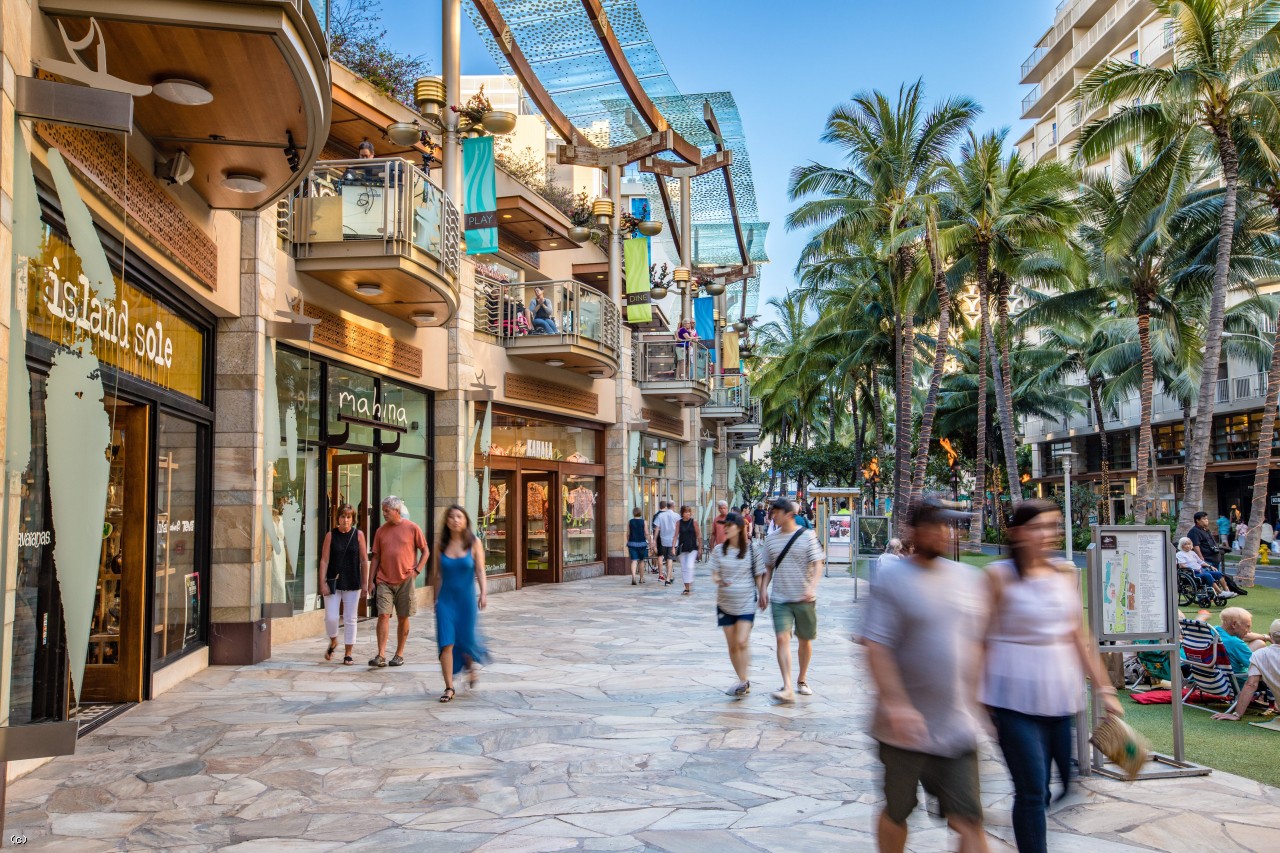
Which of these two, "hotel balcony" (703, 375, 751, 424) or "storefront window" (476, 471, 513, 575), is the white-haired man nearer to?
"storefront window" (476, 471, 513, 575)

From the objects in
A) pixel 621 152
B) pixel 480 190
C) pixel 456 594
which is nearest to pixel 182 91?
pixel 456 594

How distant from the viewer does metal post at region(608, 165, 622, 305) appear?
2544 centimetres

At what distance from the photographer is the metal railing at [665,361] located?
92.5 ft

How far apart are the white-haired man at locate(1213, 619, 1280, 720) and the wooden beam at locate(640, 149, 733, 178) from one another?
23.5 metres

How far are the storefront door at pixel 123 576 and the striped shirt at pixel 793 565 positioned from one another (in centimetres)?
561

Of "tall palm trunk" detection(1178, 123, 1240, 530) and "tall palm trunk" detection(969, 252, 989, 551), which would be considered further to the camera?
"tall palm trunk" detection(969, 252, 989, 551)

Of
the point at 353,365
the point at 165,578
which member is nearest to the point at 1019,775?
the point at 165,578

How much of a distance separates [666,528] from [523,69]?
36.3ft

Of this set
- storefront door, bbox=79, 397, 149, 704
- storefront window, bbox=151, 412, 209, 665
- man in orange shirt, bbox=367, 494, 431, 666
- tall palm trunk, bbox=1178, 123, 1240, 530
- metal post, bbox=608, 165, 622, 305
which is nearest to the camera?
storefront door, bbox=79, 397, 149, 704

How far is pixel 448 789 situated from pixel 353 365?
9557 mm

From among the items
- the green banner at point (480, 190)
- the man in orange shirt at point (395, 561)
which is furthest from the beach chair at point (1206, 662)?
the green banner at point (480, 190)

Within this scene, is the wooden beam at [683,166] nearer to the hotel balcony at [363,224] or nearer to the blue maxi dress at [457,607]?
A: the hotel balcony at [363,224]

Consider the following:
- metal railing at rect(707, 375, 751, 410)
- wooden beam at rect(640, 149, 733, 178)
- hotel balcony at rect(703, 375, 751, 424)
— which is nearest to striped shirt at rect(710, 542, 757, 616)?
wooden beam at rect(640, 149, 733, 178)

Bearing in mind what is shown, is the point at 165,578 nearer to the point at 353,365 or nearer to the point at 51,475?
the point at 51,475
